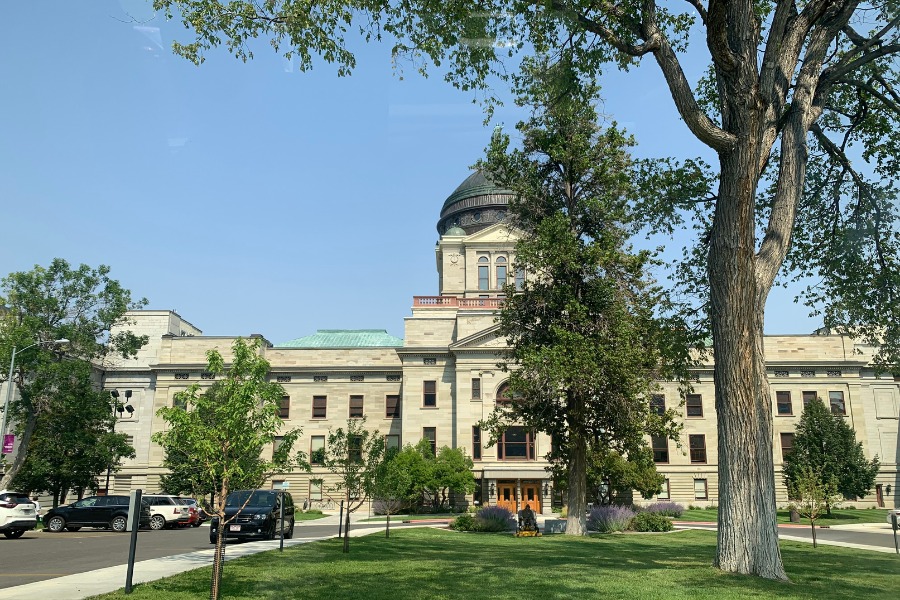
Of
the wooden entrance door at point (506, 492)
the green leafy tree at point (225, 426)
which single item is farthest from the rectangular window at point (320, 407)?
the green leafy tree at point (225, 426)

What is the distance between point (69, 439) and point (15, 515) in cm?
1881

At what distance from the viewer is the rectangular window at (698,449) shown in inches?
2224

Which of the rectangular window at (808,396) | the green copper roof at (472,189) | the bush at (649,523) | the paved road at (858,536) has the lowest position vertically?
the paved road at (858,536)

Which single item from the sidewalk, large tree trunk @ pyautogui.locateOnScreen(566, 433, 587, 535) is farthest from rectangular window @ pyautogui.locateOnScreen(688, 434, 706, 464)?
the sidewalk

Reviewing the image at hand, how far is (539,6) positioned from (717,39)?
146 inches

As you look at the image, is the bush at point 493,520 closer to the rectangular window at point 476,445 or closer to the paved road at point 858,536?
the paved road at point 858,536

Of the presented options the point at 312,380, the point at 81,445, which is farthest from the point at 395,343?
the point at 81,445

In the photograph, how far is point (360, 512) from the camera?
5444cm

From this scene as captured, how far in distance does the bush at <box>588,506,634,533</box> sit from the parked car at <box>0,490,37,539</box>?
869 inches

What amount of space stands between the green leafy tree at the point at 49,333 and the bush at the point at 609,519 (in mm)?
28612

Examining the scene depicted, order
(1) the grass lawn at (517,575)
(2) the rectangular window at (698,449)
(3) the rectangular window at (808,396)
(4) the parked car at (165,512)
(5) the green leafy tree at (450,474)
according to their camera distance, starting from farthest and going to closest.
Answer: (3) the rectangular window at (808,396) → (2) the rectangular window at (698,449) → (5) the green leafy tree at (450,474) → (4) the parked car at (165,512) → (1) the grass lawn at (517,575)

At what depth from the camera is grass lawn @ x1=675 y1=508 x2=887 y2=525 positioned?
147 feet

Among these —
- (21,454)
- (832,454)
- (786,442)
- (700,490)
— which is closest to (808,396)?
(786,442)

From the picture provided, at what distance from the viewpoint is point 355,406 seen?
59781mm
